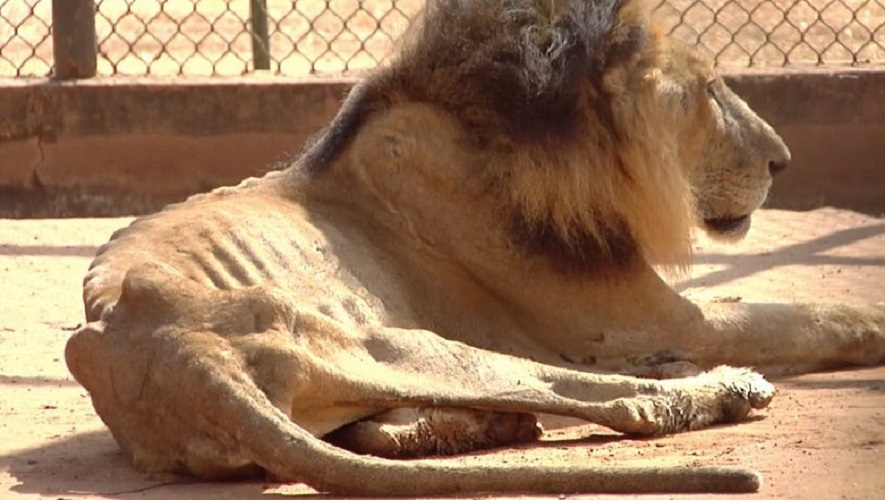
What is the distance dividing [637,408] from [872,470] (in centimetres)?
70

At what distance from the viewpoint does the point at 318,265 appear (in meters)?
4.55

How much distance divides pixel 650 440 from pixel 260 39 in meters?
4.51

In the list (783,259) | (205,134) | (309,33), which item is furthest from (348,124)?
(309,33)

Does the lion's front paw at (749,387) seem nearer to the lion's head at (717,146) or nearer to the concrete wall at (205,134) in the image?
the lion's head at (717,146)

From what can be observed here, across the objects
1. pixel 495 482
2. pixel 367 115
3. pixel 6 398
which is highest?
pixel 367 115

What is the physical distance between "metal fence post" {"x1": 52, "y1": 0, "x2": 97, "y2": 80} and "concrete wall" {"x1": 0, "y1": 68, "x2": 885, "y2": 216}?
134 millimetres

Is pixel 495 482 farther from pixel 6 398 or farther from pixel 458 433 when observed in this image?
pixel 6 398

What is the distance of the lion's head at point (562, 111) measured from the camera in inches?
185

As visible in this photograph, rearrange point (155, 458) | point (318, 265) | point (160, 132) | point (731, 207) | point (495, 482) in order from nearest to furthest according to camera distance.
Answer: point (495, 482) < point (155, 458) < point (318, 265) < point (731, 207) < point (160, 132)

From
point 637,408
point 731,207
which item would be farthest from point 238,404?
point 731,207

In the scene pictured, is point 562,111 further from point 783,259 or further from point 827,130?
point 827,130

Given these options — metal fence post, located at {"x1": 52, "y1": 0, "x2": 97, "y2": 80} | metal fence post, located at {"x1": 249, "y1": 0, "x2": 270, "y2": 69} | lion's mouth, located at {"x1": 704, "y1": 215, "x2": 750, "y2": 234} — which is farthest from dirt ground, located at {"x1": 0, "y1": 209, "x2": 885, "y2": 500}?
metal fence post, located at {"x1": 249, "y1": 0, "x2": 270, "y2": 69}

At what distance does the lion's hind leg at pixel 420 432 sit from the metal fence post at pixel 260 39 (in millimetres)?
4411

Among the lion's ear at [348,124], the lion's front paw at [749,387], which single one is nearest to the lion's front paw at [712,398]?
the lion's front paw at [749,387]
